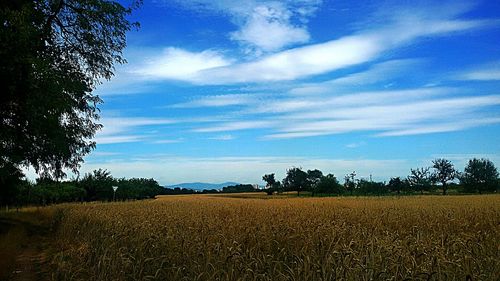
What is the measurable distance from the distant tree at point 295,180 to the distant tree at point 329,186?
11.1 m

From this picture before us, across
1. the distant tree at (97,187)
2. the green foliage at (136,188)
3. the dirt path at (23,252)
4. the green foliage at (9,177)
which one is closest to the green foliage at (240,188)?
the green foliage at (136,188)

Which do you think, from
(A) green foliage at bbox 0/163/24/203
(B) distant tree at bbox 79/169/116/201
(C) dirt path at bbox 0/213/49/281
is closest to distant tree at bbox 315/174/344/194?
(B) distant tree at bbox 79/169/116/201

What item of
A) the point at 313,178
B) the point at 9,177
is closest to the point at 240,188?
the point at 313,178

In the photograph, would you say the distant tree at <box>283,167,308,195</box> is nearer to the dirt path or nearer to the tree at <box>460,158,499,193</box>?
the tree at <box>460,158,499,193</box>

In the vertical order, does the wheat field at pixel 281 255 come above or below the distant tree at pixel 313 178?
below

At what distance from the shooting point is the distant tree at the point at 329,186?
103625mm

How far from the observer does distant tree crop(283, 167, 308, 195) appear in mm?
117250

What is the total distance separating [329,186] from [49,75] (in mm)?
95292

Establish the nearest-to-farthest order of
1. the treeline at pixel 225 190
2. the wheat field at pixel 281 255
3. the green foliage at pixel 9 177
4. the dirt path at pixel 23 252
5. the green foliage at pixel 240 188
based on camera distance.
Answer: the wheat field at pixel 281 255 < the dirt path at pixel 23 252 < the green foliage at pixel 9 177 < the treeline at pixel 225 190 < the green foliage at pixel 240 188

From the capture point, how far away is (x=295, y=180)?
391ft

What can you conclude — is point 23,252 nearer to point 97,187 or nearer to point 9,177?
point 9,177

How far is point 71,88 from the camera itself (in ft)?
50.4

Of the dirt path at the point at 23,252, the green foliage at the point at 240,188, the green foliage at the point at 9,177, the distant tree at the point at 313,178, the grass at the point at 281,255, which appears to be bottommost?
the dirt path at the point at 23,252

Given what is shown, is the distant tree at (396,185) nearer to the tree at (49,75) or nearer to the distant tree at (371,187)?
the distant tree at (371,187)
